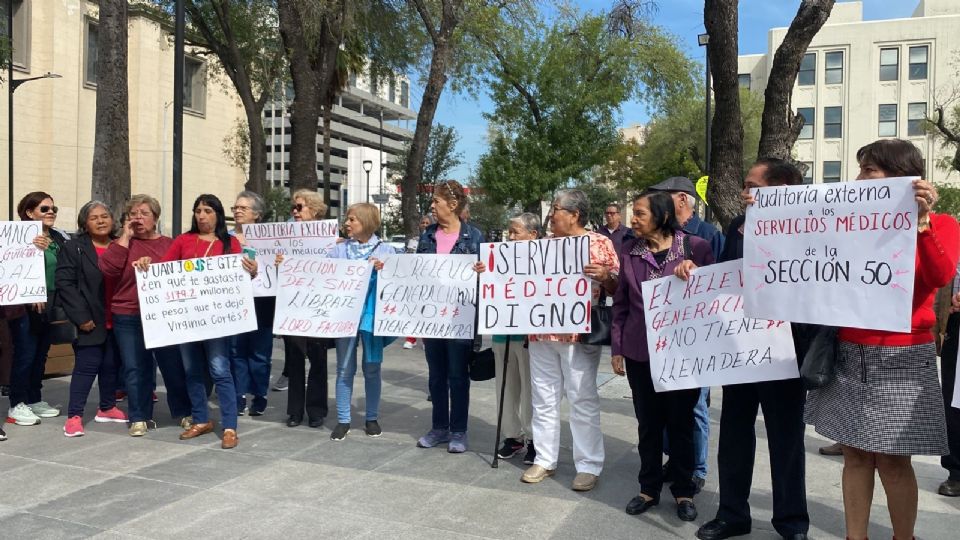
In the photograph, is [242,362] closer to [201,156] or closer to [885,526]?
[885,526]

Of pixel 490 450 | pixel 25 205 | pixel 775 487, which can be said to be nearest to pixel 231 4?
pixel 25 205

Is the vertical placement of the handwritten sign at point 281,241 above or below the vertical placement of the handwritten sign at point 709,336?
above

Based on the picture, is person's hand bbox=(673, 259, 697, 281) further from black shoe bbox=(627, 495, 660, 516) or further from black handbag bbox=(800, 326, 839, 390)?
black shoe bbox=(627, 495, 660, 516)

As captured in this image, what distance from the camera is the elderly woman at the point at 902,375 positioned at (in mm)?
3346

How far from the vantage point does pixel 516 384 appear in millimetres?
6000

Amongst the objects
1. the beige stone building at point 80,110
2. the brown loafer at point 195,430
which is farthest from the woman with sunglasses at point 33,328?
the beige stone building at point 80,110

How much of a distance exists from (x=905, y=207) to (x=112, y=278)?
5.60 meters

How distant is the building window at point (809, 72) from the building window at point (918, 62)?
17.2 ft

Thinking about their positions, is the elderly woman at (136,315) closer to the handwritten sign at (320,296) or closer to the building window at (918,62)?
the handwritten sign at (320,296)

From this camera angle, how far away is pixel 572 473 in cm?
540

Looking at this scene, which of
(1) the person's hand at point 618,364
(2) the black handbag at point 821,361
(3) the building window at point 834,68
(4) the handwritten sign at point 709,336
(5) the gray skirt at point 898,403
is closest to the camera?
(5) the gray skirt at point 898,403

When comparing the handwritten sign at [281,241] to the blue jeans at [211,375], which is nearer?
the blue jeans at [211,375]

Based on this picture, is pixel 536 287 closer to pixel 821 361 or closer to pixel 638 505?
pixel 638 505

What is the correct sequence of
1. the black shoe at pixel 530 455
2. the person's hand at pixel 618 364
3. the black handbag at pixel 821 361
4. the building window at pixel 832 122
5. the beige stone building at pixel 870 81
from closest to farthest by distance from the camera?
1. the black handbag at pixel 821 361
2. the person's hand at pixel 618 364
3. the black shoe at pixel 530 455
4. the beige stone building at pixel 870 81
5. the building window at pixel 832 122
